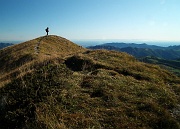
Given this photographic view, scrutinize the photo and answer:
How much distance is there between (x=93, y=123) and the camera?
8.23 metres

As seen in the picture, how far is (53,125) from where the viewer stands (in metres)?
7.82

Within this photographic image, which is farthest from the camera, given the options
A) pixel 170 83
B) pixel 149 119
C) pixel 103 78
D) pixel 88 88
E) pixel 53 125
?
pixel 170 83

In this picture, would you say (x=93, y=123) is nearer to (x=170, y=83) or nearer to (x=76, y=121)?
(x=76, y=121)

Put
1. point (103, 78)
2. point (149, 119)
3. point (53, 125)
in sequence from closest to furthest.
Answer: point (53, 125) → point (149, 119) → point (103, 78)

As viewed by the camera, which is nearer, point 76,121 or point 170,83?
point 76,121

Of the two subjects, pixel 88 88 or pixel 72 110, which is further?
pixel 88 88

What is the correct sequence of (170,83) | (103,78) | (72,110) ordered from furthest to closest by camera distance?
1. (170,83)
2. (103,78)
3. (72,110)

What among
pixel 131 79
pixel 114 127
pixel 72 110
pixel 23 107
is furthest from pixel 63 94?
pixel 131 79

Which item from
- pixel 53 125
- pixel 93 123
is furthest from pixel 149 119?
pixel 53 125

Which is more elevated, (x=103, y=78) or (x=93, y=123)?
(x=103, y=78)

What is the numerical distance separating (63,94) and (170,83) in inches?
339

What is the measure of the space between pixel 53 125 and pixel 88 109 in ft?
6.71

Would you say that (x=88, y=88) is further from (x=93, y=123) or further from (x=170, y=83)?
(x=170, y=83)

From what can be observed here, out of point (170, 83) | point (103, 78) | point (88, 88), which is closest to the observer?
point (88, 88)
